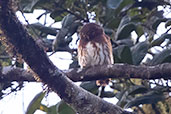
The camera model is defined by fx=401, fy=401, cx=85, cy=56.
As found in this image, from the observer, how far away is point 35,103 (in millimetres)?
3076

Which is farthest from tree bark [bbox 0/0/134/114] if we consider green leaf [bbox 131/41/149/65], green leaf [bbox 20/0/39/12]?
green leaf [bbox 20/0/39/12]

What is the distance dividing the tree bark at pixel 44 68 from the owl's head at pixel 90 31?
1097 millimetres

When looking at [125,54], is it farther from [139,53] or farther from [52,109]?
[52,109]

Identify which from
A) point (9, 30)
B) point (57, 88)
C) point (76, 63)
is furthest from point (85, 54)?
point (9, 30)

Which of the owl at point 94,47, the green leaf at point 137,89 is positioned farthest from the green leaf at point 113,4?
the green leaf at point 137,89

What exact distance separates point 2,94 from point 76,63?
0.69 meters

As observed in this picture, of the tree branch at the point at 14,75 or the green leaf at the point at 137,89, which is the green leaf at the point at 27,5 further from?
the green leaf at the point at 137,89

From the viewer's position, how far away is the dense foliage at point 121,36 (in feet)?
9.57

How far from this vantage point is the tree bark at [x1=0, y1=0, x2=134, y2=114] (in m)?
1.96

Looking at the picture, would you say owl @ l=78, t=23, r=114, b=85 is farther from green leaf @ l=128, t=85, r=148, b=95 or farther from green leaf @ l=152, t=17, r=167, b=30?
green leaf @ l=128, t=85, r=148, b=95

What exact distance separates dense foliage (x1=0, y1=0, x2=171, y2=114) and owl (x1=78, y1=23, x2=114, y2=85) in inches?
3.9

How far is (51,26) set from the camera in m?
3.58

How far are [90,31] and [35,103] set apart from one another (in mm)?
942

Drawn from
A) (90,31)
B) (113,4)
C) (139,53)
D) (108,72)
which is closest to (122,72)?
(108,72)
